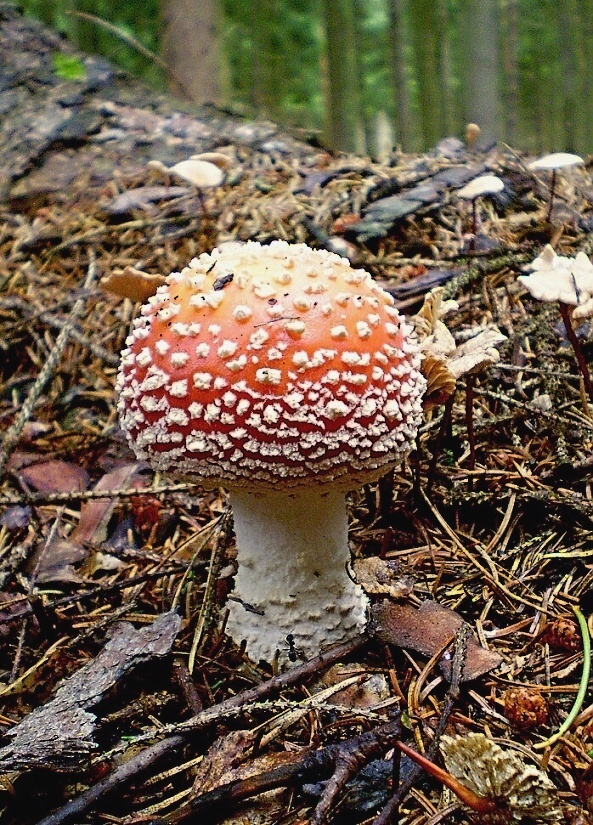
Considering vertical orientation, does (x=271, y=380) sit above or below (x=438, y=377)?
above

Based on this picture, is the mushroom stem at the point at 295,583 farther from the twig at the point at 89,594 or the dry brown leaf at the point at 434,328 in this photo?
the dry brown leaf at the point at 434,328

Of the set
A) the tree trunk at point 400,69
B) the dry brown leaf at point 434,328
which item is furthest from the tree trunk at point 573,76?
the dry brown leaf at point 434,328

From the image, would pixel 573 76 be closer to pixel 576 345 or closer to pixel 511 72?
pixel 511 72

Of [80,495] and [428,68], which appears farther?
[428,68]

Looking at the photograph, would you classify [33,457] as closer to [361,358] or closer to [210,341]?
[210,341]

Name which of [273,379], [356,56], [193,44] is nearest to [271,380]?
[273,379]

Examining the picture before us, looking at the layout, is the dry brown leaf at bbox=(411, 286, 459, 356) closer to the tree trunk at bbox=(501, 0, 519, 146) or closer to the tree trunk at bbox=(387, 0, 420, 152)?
the tree trunk at bbox=(387, 0, 420, 152)

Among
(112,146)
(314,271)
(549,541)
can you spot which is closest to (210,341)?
(314,271)
